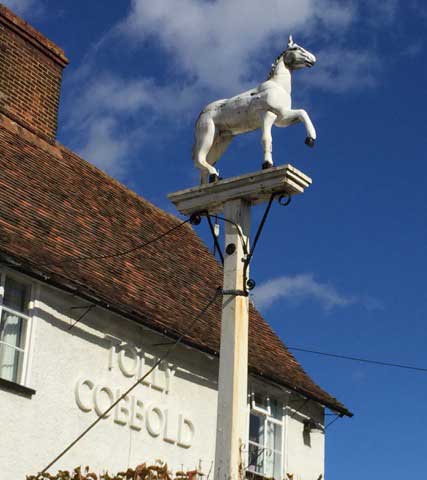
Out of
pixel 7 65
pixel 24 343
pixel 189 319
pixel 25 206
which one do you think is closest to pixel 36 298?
pixel 24 343

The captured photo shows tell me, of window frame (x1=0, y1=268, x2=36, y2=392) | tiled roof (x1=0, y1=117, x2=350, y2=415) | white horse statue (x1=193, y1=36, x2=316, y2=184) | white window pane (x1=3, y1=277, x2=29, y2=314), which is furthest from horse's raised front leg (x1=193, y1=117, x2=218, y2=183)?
white window pane (x1=3, y1=277, x2=29, y2=314)

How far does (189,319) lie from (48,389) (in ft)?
11.3

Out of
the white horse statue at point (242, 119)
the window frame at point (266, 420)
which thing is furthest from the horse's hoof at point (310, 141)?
the window frame at point (266, 420)

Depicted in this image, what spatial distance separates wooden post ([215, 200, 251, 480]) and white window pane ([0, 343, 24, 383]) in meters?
4.60

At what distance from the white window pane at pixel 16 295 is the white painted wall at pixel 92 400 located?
0.60ft

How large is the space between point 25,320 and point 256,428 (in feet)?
17.3

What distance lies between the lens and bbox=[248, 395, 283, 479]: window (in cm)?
1742

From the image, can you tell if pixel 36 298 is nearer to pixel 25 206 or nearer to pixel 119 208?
pixel 25 206

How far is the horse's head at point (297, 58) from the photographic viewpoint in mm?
11828

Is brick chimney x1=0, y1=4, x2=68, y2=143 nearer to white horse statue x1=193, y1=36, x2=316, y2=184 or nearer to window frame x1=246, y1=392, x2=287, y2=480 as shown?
window frame x1=246, y1=392, x2=287, y2=480

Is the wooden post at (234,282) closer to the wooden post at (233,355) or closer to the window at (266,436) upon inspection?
the wooden post at (233,355)

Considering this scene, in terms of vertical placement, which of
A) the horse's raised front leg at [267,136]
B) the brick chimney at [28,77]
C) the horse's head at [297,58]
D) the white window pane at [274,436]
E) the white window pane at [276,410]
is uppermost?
the brick chimney at [28,77]

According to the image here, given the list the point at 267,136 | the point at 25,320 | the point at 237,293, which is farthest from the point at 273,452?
the point at 237,293

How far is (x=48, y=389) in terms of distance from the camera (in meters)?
13.9
